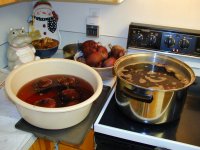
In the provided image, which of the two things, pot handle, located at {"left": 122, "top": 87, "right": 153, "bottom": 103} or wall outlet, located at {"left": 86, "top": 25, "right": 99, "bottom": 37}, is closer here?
pot handle, located at {"left": 122, "top": 87, "right": 153, "bottom": 103}

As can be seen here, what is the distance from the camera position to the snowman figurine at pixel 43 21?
134 centimetres

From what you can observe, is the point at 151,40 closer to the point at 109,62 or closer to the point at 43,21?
the point at 109,62

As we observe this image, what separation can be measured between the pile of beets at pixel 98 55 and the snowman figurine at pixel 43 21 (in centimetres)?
29

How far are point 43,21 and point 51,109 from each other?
76 centimetres

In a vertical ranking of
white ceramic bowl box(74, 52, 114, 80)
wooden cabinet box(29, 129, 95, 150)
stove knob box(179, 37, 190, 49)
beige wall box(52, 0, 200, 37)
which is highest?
beige wall box(52, 0, 200, 37)

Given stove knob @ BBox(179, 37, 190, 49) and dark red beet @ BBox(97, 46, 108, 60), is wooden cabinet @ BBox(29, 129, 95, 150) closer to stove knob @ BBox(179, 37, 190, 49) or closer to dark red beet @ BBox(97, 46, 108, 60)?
dark red beet @ BBox(97, 46, 108, 60)

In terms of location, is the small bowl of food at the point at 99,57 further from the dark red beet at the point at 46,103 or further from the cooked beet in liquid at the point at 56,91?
the dark red beet at the point at 46,103

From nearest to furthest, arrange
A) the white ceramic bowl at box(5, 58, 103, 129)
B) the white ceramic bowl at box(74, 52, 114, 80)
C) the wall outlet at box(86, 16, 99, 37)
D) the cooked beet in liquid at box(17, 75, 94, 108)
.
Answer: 1. the white ceramic bowl at box(5, 58, 103, 129)
2. the cooked beet in liquid at box(17, 75, 94, 108)
3. the white ceramic bowl at box(74, 52, 114, 80)
4. the wall outlet at box(86, 16, 99, 37)

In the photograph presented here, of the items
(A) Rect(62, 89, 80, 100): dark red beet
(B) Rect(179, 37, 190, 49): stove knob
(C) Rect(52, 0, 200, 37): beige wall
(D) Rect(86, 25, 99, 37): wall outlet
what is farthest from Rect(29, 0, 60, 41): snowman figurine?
(B) Rect(179, 37, 190, 49): stove knob

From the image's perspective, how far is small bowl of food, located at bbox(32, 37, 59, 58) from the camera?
1255 millimetres

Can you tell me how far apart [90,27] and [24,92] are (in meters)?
0.60

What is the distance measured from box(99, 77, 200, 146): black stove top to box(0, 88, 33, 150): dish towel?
0.94 ft

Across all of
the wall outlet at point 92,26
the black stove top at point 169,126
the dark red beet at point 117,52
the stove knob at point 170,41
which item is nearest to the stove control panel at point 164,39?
the stove knob at point 170,41

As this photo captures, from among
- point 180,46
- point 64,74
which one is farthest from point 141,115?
point 180,46
